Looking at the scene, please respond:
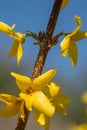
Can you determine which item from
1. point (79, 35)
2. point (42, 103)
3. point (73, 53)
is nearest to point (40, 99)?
point (42, 103)

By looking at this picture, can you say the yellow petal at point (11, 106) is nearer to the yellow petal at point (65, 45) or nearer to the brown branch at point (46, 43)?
the brown branch at point (46, 43)

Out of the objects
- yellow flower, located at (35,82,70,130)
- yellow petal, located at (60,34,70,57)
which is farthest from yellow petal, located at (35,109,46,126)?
yellow petal, located at (60,34,70,57)

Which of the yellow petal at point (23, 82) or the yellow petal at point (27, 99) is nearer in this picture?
the yellow petal at point (27, 99)

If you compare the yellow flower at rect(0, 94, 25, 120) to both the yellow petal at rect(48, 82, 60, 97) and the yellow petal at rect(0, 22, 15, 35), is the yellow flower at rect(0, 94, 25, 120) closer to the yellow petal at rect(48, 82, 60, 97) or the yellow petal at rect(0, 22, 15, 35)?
the yellow petal at rect(48, 82, 60, 97)

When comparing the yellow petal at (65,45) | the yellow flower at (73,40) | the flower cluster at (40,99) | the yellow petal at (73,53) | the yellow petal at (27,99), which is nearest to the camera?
the yellow petal at (27,99)

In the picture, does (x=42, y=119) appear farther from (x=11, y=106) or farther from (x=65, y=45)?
(x=65, y=45)

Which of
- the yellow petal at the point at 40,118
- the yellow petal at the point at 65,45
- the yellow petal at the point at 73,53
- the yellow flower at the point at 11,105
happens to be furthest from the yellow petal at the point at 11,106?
the yellow petal at the point at 73,53
